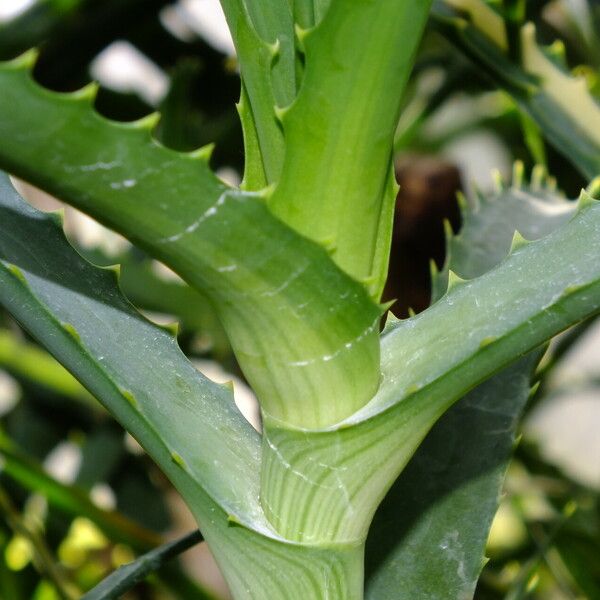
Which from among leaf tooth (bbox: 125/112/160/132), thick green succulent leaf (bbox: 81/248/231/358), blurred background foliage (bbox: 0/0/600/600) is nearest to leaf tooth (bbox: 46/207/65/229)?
leaf tooth (bbox: 125/112/160/132)

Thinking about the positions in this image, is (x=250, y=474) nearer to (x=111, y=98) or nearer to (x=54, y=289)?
(x=54, y=289)

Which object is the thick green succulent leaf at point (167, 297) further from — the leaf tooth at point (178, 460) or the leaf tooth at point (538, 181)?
the leaf tooth at point (178, 460)

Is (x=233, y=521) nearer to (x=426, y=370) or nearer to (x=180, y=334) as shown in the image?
(x=426, y=370)

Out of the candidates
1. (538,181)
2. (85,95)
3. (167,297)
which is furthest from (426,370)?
(167,297)

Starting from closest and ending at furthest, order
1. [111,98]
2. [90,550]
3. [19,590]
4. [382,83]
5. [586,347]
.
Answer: [382,83], [19,590], [111,98], [90,550], [586,347]

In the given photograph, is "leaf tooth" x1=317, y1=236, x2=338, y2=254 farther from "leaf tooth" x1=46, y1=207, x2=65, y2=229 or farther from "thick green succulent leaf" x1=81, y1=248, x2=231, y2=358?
"thick green succulent leaf" x1=81, y1=248, x2=231, y2=358

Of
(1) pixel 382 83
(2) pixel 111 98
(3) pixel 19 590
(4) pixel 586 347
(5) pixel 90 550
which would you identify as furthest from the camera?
(4) pixel 586 347

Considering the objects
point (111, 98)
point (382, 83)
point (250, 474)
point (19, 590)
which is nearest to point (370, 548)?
point (250, 474)

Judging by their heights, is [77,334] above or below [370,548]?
above

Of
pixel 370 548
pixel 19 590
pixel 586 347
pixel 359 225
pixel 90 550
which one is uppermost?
pixel 359 225
